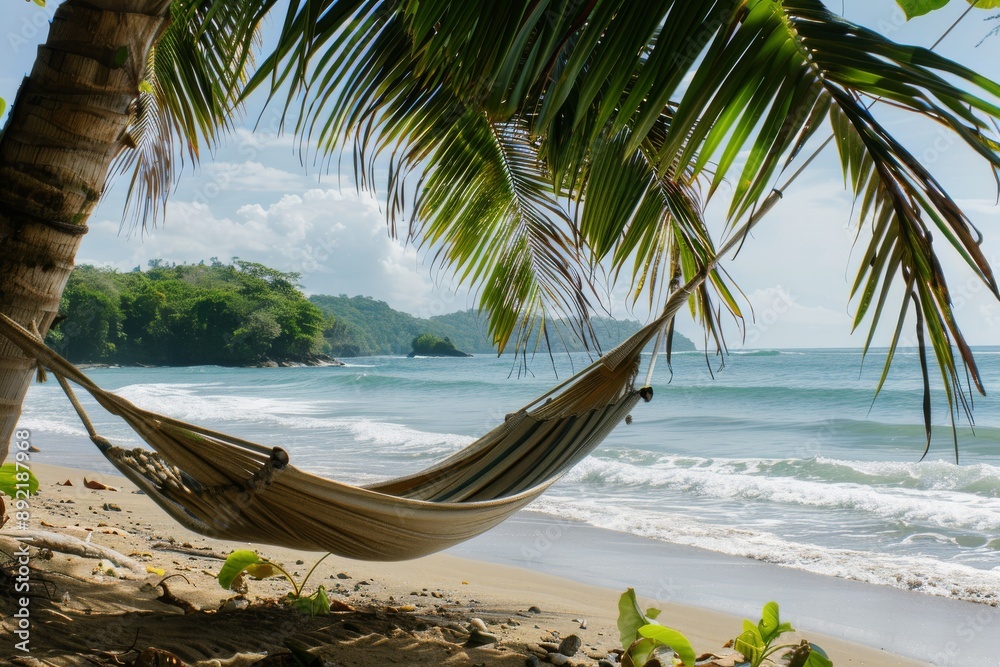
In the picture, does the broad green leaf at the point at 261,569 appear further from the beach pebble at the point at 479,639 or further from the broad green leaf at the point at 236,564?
the beach pebble at the point at 479,639

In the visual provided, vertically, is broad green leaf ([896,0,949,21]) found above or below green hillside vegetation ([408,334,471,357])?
above

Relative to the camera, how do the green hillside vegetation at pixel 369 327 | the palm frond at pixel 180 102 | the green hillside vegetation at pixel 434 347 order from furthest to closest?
the green hillside vegetation at pixel 369 327, the green hillside vegetation at pixel 434 347, the palm frond at pixel 180 102

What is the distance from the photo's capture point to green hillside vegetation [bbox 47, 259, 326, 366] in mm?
25812

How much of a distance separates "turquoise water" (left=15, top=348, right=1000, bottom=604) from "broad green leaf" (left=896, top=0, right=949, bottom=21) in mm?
799

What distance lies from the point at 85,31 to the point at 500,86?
0.69m

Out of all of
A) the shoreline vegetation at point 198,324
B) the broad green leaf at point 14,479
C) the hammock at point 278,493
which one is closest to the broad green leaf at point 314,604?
the hammock at point 278,493

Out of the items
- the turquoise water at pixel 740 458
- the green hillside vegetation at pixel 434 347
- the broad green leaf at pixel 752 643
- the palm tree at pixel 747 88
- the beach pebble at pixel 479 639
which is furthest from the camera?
the green hillside vegetation at pixel 434 347

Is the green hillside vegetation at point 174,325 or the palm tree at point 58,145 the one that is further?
the green hillside vegetation at point 174,325

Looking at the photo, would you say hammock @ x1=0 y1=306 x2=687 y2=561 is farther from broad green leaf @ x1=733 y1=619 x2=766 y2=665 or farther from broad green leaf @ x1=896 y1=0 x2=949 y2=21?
broad green leaf @ x1=896 y1=0 x2=949 y2=21

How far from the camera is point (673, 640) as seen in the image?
1484mm

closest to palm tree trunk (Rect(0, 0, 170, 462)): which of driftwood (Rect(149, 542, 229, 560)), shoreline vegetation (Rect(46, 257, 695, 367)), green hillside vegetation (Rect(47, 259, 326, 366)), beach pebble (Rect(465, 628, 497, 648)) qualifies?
beach pebble (Rect(465, 628, 497, 648))

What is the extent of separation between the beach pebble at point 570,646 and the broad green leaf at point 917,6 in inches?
58.4

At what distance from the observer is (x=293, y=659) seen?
1470mm

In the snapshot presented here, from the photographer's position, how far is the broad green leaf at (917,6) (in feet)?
2.76
